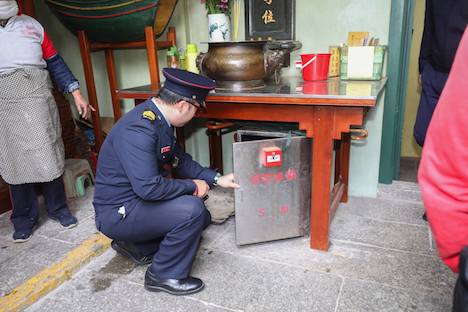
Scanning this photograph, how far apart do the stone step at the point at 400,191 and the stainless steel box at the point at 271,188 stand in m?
0.82

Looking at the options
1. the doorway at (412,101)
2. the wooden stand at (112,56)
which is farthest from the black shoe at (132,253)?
the doorway at (412,101)

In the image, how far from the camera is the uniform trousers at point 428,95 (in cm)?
187

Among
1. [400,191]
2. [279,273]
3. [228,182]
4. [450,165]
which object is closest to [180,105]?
[228,182]

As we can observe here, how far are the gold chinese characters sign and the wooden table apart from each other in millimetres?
517

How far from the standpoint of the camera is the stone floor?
5.32 ft

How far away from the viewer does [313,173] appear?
1.89m

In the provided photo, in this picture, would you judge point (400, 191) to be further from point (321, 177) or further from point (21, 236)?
point (21, 236)

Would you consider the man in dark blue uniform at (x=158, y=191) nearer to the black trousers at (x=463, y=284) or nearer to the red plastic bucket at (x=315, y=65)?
the red plastic bucket at (x=315, y=65)

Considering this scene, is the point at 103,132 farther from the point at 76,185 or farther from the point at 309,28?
the point at 309,28

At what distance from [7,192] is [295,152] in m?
1.94

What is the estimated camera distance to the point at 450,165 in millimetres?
741

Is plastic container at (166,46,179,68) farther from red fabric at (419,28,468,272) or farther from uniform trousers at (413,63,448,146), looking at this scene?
red fabric at (419,28,468,272)

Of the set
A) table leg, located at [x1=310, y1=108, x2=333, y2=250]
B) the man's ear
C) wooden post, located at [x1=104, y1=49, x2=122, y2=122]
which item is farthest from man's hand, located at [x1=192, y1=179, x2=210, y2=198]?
wooden post, located at [x1=104, y1=49, x2=122, y2=122]

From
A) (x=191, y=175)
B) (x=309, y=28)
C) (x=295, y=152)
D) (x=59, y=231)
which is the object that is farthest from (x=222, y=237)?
(x=309, y=28)
